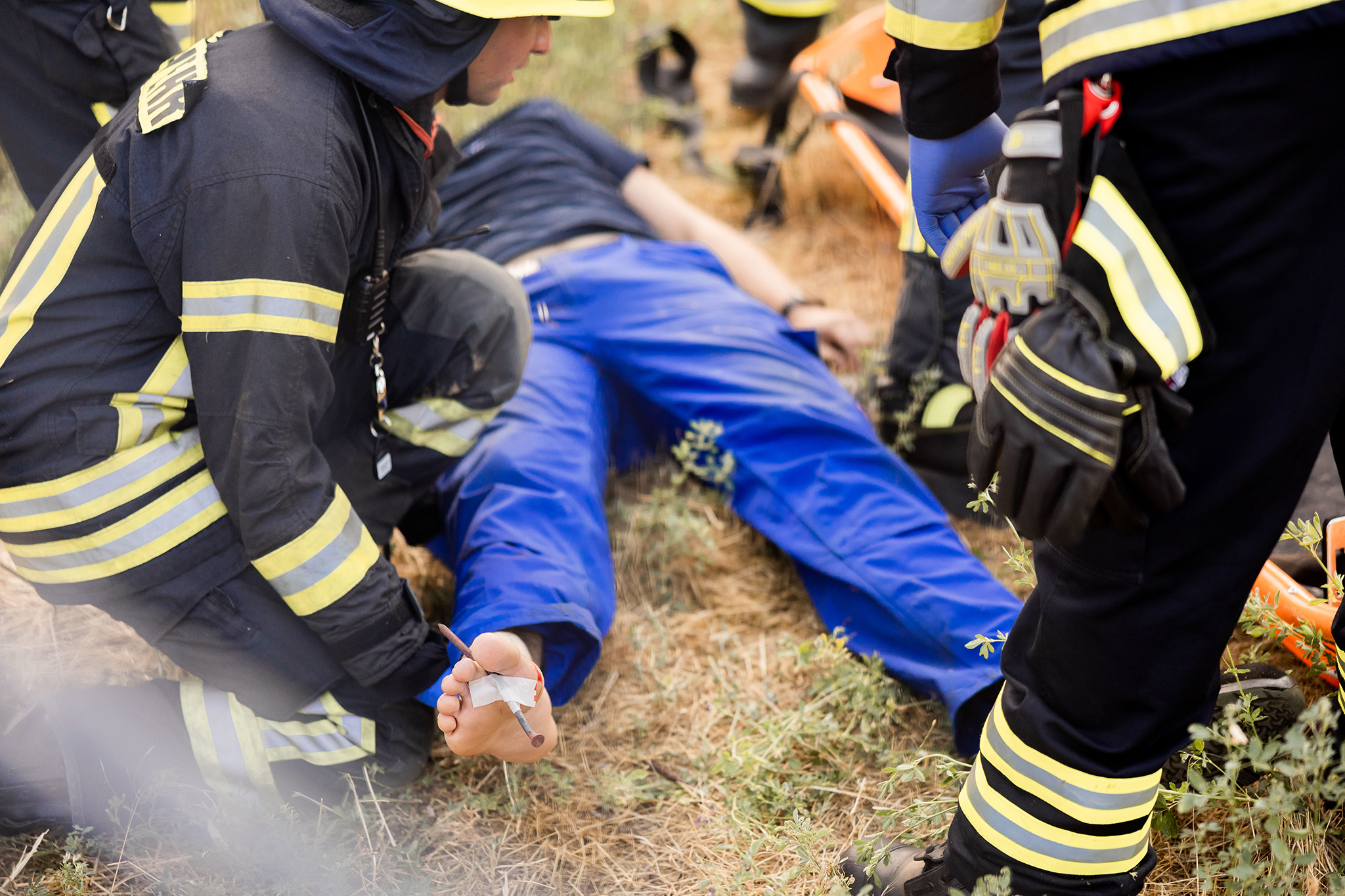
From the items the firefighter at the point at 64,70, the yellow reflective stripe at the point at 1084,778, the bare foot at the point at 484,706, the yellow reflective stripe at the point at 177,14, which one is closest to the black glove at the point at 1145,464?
the yellow reflective stripe at the point at 1084,778

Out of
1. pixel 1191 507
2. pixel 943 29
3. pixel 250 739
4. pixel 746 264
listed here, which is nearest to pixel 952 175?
pixel 943 29

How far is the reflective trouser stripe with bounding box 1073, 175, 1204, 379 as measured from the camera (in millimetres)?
1107

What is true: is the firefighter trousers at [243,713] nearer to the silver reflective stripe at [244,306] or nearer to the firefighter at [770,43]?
the silver reflective stripe at [244,306]

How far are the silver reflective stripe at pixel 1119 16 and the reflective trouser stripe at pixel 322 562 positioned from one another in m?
1.36

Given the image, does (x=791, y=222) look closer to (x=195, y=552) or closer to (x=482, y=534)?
(x=482, y=534)

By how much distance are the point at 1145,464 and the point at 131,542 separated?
5.49 feet

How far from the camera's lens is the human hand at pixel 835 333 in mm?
3240

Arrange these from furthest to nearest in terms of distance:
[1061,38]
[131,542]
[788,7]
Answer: [788,7], [131,542], [1061,38]

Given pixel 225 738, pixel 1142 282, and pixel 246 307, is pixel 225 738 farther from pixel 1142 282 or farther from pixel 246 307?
pixel 1142 282

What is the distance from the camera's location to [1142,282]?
1.11m

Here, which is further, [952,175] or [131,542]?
[131,542]

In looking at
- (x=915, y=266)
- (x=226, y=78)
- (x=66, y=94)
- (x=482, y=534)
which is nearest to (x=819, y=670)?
(x=482, y=534)

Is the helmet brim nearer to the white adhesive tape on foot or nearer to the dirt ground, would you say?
the white adhesive tape on foot

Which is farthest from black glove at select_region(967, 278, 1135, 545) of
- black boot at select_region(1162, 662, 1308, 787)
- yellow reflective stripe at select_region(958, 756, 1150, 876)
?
black boot at select_region(1162, 662, 1308, 787)
